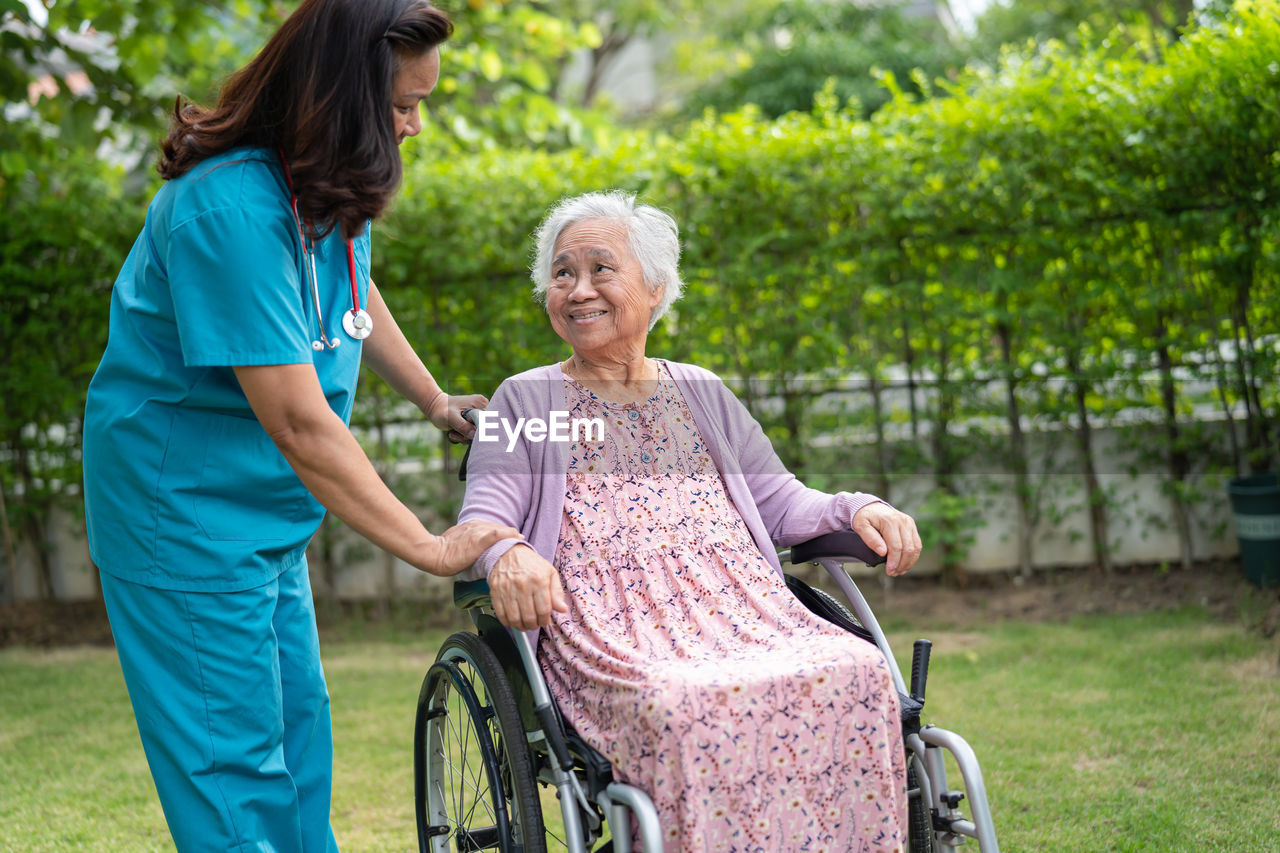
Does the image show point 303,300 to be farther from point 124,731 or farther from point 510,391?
point 124,731

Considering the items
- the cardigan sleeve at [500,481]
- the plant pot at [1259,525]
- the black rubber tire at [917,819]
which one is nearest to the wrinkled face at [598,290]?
the cardigan sleeve at [500,481]

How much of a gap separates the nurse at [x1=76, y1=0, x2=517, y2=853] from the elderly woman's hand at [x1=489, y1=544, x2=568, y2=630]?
0.07 meters

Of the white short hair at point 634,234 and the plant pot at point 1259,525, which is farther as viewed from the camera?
the plant pot at point 1259,525

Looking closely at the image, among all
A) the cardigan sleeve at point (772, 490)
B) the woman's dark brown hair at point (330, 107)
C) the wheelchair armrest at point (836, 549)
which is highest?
Answer: the woman's dark brown hair at point (330, 107)

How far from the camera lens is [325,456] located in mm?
1506

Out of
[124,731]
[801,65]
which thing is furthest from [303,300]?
[801,65]

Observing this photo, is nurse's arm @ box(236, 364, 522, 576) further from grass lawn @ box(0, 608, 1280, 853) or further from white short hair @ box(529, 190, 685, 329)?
grass lawn @ box(0, 608, 1280, 853)

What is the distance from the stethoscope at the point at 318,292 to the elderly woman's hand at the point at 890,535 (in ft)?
3.16

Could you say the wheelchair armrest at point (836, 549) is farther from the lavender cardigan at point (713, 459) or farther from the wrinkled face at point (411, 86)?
the wrinkled face at point (411, 86)

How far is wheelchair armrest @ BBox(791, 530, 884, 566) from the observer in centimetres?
200

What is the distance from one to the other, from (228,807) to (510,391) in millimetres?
905

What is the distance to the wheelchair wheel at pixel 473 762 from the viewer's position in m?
1.75

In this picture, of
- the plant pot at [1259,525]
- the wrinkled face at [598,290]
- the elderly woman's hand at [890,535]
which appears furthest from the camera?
the plant pot at [1259,525]

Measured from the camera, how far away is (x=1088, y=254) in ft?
14.4
